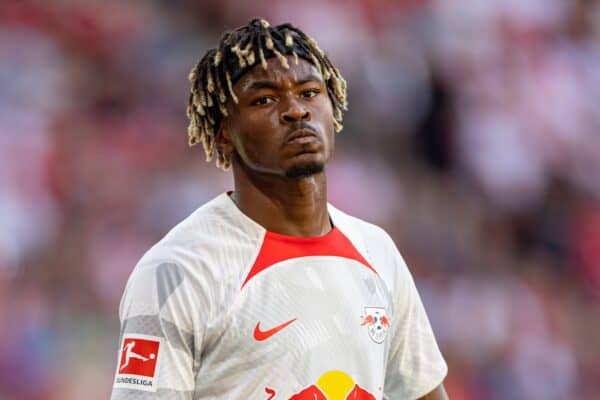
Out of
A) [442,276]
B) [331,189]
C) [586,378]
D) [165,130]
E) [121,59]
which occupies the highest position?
[121,59]

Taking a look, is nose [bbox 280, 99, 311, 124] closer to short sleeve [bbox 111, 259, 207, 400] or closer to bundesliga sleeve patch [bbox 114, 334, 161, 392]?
short sleeve [bbox 111, 259, 207, 400]

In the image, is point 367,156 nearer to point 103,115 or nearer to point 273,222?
point 103,115

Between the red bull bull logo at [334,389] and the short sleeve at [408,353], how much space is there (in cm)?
29

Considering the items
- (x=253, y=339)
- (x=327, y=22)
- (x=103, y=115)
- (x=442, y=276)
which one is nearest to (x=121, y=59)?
(x=103, y=115)

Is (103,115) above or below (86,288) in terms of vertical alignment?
above

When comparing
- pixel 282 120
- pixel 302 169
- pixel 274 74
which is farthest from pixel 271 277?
pixel 274 74

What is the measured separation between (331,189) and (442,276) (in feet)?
2.85

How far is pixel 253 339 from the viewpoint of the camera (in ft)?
7.82

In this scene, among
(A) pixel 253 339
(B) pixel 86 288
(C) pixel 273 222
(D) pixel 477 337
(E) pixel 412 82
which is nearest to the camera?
(A) pixel 253 339

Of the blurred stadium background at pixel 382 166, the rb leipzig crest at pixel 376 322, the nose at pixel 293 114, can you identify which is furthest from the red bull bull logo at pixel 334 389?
the blurred stadium background at pixel 382 166

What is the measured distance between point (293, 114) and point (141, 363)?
2.26 feet

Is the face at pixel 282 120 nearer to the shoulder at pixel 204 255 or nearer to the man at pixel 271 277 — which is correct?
the man at pixel 271 277

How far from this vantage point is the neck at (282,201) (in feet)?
8.52

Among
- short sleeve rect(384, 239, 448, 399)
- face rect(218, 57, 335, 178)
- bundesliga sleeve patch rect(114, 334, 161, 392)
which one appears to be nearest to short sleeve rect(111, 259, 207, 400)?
bundesliga sleeve patch rect(114, 334, 161, 392)
